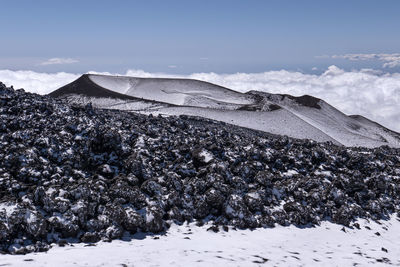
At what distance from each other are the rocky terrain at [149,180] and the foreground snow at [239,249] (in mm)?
587

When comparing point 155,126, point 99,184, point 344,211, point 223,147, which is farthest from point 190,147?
point 344,211

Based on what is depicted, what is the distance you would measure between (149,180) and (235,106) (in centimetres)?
4701

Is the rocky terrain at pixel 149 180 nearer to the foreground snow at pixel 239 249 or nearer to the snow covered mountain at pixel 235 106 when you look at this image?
the foreground snow at pixel 239 249

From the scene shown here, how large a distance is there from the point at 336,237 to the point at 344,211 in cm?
226

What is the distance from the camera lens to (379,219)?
698 inches

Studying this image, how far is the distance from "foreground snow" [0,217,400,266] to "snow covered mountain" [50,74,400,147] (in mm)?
29139

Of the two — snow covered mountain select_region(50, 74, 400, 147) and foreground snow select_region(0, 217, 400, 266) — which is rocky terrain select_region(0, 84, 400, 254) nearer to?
foreground snow select_region(0, 217, 400, 266)

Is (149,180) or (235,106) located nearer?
(149,180)

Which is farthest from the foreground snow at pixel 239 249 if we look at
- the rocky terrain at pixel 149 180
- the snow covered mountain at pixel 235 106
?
the snow covered mountain at pixel 235 106

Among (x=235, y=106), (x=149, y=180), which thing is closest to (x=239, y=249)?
(x=149, y=180)

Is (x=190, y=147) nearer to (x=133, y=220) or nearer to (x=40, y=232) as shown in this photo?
(x=133, y=220)

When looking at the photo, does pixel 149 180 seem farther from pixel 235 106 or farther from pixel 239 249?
pixel 235 106

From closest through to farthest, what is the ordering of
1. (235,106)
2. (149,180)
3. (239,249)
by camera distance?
(239,249), (149,180), (235,106)

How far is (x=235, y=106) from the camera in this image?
6172 cm
